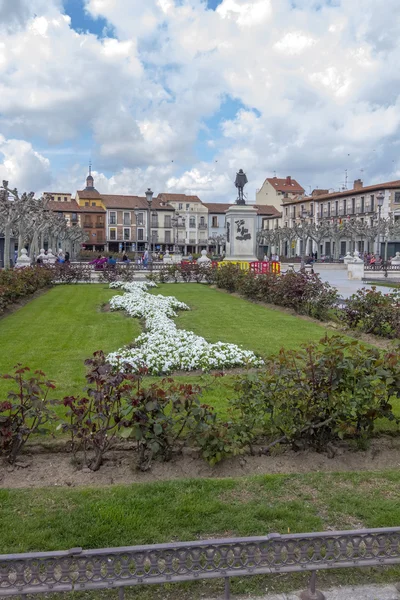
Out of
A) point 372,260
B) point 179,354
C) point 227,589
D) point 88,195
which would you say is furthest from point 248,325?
point 88,195

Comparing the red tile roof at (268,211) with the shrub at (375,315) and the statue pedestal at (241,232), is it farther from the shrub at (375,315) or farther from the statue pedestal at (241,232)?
the shrub at (375,315)

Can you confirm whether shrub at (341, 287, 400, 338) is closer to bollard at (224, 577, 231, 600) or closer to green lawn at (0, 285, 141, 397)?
green lawn at (0, 285, 141, 397)

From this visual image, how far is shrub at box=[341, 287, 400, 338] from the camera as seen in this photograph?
1075 cm

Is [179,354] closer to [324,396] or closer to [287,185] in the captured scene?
[324,396]

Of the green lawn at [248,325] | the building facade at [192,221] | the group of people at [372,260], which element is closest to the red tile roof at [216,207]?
the building facade at [192,221]

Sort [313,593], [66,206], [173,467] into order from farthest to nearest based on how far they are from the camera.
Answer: [66,206]
[173,467]
[313,593]

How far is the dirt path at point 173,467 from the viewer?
14.3 ft

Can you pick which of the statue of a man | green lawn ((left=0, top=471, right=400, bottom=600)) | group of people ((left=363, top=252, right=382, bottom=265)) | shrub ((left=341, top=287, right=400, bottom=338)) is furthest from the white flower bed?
group of people ((left=363, top=252, right=382, bottom=265))

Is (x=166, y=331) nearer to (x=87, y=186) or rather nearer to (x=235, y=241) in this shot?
(x=235, y=241)

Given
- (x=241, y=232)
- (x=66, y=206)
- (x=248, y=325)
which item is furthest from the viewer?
(x=66, y=206)

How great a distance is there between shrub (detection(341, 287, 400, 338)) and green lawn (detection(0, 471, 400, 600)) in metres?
6.81

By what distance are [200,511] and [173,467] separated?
864mm

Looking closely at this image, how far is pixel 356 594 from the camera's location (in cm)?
291

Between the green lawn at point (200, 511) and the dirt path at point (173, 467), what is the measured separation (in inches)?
9.6
